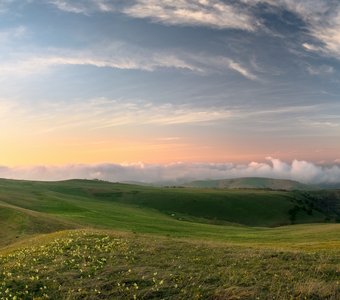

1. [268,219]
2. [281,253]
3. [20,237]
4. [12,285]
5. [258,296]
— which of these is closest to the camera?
[258,296]

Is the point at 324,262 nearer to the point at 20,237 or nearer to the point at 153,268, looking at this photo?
the point at 153,268

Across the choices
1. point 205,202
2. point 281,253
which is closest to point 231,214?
Result: point 205,202

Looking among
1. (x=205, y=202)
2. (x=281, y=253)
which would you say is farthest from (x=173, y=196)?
(x=281, y=253)

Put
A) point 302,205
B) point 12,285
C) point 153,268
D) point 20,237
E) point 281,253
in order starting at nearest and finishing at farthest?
point 12,285 → point 153,268 → point 281,253 → point 20,237 → point 302,205

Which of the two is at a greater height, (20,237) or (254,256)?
(254,256)

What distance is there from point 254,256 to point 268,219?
131826 mm

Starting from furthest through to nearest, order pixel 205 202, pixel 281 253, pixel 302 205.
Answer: pixel 302 205 → pixel 205 202 → pixel 281 253

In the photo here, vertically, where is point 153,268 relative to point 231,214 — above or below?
above

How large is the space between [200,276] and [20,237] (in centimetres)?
3570

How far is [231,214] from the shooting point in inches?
6112

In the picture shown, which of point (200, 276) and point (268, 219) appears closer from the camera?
point (200, 276)

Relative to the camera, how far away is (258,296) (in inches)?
786

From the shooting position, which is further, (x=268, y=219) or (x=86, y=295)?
(x=268, y=219)

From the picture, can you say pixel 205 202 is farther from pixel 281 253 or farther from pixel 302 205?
pixel 281 253
